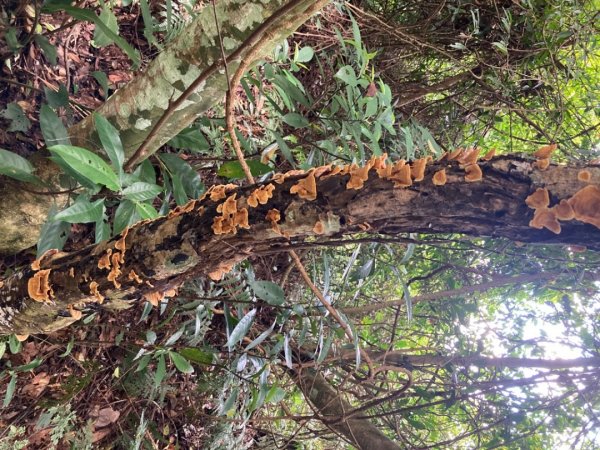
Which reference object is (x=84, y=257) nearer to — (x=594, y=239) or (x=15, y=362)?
(x=15, y=362)

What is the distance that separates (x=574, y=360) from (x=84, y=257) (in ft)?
5.77

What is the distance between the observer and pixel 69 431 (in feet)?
5.62

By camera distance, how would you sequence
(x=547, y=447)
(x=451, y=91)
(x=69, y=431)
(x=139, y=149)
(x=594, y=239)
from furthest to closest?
1. (x=451, y=91)
2. (x=547, y=447)
3. (x=69, y=431)
4. (x=139, y=149)
5. (x=594, y=239)

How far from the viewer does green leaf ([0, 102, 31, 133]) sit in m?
1.43

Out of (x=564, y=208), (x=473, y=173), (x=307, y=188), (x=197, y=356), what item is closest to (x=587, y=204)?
(x=564, y=208)

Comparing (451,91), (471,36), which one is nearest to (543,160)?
(471,36)

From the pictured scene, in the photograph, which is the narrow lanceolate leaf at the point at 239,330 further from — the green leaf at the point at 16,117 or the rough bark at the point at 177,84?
the green leaf at the point at 16,117

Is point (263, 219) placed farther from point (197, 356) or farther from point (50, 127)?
point (197, 356)

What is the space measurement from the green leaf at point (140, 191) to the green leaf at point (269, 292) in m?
0.56

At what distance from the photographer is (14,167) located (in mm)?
1029

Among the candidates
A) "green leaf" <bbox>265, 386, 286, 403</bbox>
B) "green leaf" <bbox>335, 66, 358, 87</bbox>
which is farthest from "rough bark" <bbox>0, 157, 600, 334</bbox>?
"green leaf" <bbox>335, 66, 358, 87</bbox>

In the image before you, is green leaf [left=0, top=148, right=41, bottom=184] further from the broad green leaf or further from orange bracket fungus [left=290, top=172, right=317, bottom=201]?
orange bracket fungus [left=290, top=172, right=317, bottom=201]

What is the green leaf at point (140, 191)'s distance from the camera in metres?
0.96

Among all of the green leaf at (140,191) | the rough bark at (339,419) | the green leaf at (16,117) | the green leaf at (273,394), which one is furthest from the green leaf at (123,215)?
the rough bark at (339,419)
